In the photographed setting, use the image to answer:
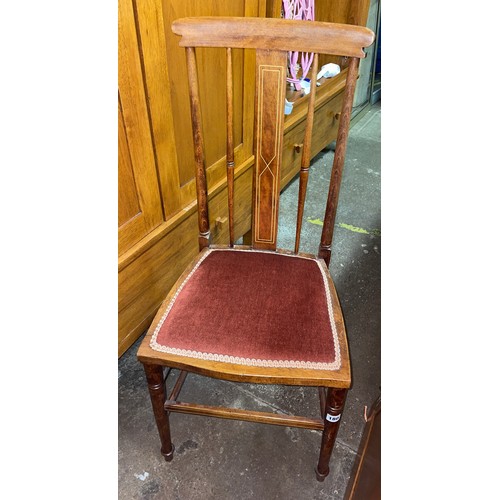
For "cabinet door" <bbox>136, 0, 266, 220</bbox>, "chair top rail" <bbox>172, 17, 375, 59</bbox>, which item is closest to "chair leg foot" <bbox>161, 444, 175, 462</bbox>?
"cabinet door" <bbox>136, 0, 266, 220</bbox>

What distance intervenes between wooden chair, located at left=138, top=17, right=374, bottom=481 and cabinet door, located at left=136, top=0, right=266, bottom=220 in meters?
0.12

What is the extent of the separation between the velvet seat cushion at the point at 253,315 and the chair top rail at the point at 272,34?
607 millimetres

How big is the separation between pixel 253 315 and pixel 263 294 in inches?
3.4

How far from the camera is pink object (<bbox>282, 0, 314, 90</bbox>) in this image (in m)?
2.17

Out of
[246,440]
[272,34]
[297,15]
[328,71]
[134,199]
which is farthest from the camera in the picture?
[328,71]

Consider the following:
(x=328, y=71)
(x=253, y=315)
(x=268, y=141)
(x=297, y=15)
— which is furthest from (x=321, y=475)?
(x=328, y=71)

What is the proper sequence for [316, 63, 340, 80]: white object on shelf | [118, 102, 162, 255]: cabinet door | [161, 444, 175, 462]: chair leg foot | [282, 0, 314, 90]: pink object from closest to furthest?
1. [118, 102, 162, 255]: cabinet door
2. [161, 444, 175, 462]: chair leg foot
3. [282, 0, 314, 90]: pink object
4. [316, 63, 340, 80]: white object on shelf

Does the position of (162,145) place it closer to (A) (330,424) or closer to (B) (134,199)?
(B) (134,199)

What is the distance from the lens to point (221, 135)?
176cm

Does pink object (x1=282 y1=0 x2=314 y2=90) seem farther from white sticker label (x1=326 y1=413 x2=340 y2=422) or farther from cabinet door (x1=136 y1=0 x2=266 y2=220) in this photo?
white sticker label (x1=326 y1=413 x2=340 y2=422)

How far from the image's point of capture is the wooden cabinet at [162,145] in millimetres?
1231

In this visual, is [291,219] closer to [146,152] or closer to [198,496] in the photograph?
[146,152]

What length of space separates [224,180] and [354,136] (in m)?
2.27

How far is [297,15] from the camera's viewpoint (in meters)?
2.29
